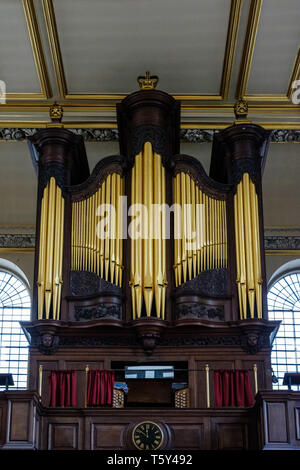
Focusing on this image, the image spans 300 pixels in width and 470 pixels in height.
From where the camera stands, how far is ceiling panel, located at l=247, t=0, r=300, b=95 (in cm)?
1444

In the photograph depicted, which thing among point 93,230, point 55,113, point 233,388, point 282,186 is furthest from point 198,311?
point 282,186

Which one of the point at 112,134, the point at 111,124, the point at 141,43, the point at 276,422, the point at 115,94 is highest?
the point at 141,43

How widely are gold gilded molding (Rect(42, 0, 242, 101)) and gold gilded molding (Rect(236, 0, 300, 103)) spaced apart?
8.8 inches

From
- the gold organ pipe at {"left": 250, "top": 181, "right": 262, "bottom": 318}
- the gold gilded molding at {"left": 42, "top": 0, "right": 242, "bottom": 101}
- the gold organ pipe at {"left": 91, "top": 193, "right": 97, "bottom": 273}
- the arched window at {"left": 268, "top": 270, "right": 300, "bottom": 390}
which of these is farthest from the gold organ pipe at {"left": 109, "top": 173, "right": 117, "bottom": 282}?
the arched window at {"left": 268, "top": 270, "right": 300, "bottom": 390}

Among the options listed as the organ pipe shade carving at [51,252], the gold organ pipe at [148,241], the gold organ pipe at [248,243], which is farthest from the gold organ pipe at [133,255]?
the gold organ pipe at [248,243]

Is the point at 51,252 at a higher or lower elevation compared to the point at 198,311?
higher

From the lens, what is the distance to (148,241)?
1346cm

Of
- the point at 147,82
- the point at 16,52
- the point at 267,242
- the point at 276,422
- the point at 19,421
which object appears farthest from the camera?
the point at 267,242

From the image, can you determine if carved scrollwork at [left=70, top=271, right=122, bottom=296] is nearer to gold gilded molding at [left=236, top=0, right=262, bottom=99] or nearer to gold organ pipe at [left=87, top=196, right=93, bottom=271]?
gold organ pipe at [left=87, top=196, right=93, bottom=271]

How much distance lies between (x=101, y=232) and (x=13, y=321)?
261 inches

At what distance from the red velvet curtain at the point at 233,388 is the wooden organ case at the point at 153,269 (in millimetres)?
171

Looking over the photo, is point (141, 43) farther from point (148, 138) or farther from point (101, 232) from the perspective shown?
point (101, 232)

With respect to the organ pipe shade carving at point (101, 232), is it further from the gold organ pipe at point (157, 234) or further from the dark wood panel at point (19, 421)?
the dark wood panel at point (19, 421)

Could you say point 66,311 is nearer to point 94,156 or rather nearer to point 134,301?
point 134,301
